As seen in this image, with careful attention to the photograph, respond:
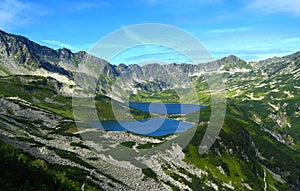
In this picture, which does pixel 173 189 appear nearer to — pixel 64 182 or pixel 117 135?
pixel 64 182

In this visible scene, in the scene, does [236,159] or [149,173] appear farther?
[236,159]

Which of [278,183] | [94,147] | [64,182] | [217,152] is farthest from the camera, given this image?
[278,183]

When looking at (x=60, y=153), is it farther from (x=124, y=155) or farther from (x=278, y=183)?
(x=278, y=183)

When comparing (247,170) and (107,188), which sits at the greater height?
(107,188)

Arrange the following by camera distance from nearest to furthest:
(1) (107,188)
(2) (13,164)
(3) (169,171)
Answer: (2) (13,164) < (1) (107,188) < (3) (169,171)

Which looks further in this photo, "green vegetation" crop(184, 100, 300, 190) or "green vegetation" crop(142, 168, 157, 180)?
"green vegetation" crop(184, 100, 300, 190)

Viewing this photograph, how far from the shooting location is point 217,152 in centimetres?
Result: 13212

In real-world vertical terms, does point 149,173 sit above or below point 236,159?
above

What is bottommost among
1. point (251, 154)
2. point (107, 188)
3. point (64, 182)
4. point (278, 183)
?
point (278, 183)

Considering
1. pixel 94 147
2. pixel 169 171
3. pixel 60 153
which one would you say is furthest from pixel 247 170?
pixel 60 153

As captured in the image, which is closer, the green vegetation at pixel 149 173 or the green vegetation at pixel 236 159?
the green vegetation at pixel 149 173

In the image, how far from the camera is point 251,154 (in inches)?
6137

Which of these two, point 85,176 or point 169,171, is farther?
point 169,171

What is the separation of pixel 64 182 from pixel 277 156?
522 ft
